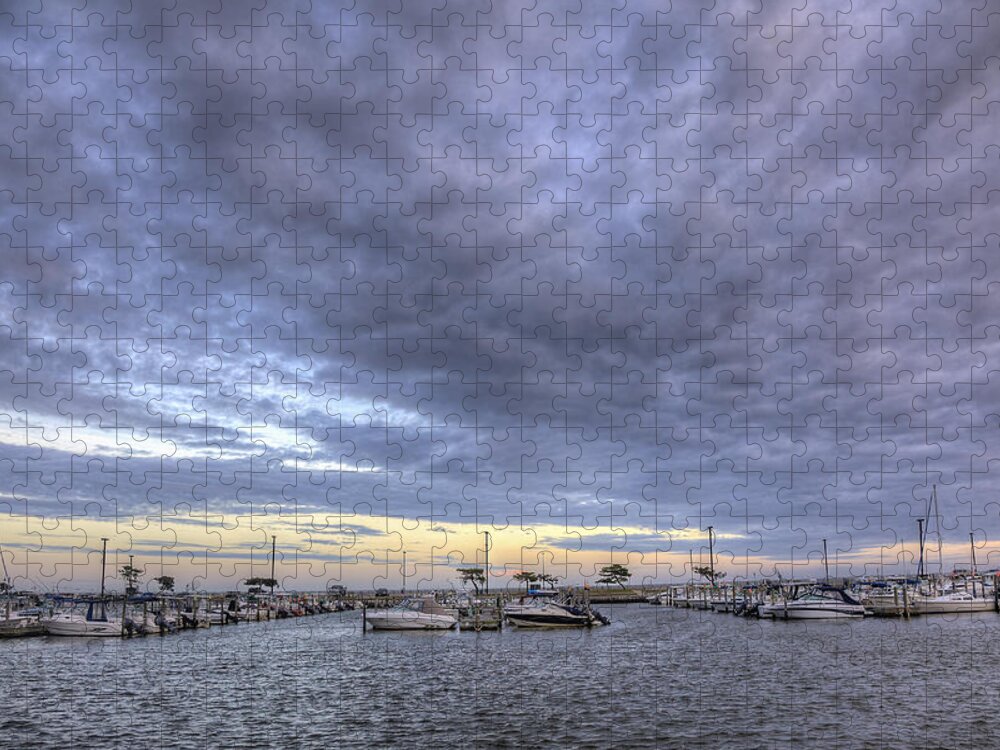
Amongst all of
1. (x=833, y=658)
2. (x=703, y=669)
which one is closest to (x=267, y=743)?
(x=703, y=669)

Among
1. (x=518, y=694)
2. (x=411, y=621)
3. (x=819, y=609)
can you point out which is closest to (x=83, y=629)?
(x=411, y=621)

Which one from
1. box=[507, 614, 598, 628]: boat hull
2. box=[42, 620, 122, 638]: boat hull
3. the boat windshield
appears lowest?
box=[507, 614, 598, 628]: boat hull

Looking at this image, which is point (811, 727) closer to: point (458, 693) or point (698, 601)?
point (458, 693)

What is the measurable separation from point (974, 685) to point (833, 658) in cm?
1137

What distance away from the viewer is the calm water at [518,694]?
25.0 metres

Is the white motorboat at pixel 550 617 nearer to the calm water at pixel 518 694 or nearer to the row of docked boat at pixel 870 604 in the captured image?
the calm water at pixel 518 694

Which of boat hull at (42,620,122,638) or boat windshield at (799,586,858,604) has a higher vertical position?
boat windshield at (799,586,858,604)

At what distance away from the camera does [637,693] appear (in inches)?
1272

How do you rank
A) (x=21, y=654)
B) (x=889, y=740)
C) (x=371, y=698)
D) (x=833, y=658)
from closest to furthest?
(x=889, y=740)
(x=371, y=698)
(x=833, y=658)
(x=21, y=654)

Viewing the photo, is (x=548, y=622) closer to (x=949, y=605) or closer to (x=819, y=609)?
(x=819, y=609)

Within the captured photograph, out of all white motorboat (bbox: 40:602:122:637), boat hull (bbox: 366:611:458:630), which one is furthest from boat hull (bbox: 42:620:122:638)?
boat hull (bbox: 366:611:458:630)

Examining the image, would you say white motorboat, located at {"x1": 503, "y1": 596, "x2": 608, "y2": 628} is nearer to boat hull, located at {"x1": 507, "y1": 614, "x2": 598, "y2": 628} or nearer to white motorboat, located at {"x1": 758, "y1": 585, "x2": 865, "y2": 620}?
boat hull, located at {"x1": 507, "y1": 614, "x2": 598, "y2": 628}

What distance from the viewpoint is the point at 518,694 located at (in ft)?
108

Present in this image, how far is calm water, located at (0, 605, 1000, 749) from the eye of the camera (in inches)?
986
